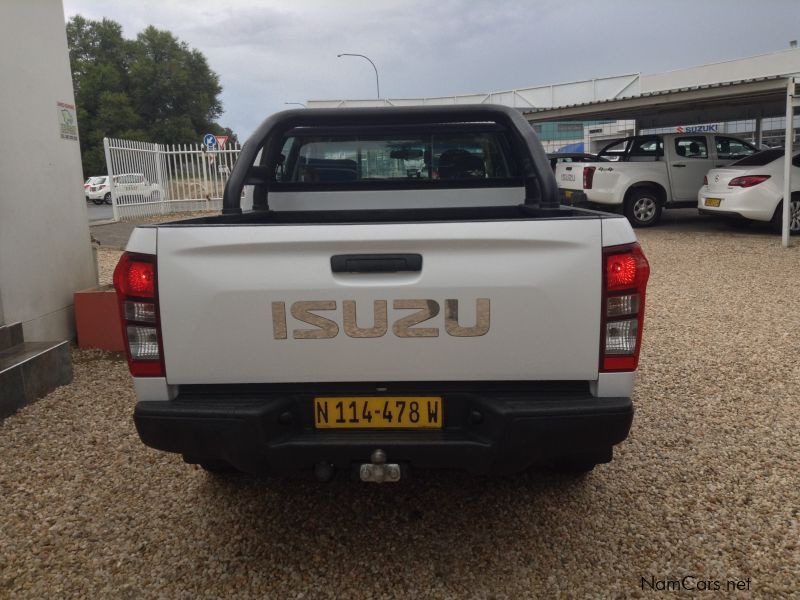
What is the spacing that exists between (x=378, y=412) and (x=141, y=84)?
5890 cm

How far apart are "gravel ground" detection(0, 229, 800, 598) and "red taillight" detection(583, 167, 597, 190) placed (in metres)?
9.58

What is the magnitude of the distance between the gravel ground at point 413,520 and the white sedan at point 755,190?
8070mm

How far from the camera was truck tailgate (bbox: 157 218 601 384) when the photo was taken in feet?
7.23

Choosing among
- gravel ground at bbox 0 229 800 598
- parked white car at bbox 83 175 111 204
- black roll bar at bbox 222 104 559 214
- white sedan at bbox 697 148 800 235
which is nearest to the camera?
gravel ground at bbox 0 229 800 598

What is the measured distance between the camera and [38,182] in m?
5.17

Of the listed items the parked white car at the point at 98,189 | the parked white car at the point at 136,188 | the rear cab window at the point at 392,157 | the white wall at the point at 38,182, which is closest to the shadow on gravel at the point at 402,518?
the rear cab window at the point at 392,157

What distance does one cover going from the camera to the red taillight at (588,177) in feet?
43.8

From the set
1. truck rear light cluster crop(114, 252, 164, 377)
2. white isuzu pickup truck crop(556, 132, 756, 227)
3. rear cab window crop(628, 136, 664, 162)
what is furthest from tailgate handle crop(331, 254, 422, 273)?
rear cab window crop(628, 136, 664, 162)

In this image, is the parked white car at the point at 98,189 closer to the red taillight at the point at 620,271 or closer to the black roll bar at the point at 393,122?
the black roll bar at the point at 393,122

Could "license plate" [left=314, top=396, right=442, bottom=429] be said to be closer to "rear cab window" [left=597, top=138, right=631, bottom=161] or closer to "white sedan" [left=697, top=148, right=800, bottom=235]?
"white sedan" [left=697, top=148, right=800, bottom=235]

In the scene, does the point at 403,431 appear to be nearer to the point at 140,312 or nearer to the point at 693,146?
the point at 140,312

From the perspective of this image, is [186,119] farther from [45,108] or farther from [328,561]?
[328,561]

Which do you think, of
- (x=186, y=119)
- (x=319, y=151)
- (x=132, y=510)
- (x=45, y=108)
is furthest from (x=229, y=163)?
(x=186, y=119)

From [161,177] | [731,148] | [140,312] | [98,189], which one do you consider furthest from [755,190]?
[98,189]
